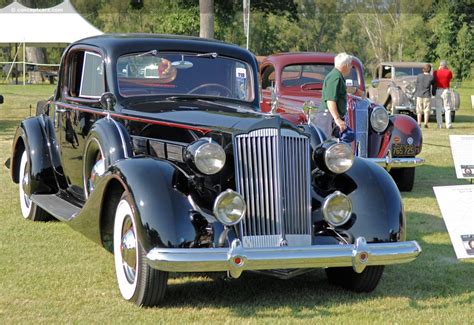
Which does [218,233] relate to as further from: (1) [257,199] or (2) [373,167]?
(2) [373,167]

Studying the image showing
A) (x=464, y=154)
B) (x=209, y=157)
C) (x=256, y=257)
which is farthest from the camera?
(x=464, y=154)

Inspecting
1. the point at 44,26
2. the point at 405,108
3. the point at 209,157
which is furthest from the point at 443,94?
the point at 44,26

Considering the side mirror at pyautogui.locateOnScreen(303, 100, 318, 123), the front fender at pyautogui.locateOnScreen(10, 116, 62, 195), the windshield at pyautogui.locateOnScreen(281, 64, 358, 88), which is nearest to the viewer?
the front fender at pyautogui.locateOnScreen(10, 116, 62, 195)

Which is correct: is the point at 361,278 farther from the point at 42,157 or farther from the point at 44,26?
the point at 44,26

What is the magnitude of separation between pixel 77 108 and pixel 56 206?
864mm

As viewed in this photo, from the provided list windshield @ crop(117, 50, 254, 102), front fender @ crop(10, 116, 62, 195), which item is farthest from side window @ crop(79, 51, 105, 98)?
front fender @ crop(10, 116, 62, 195)

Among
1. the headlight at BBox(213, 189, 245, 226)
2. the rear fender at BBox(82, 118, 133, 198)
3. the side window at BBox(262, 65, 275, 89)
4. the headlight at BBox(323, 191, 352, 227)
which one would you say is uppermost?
the rear fender at BBox(82, 118, 133, 198)

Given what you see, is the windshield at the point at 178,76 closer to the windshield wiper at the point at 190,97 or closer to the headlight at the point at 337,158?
the windshield wiper at the point at 190,97

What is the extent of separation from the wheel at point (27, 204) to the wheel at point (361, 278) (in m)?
3.39

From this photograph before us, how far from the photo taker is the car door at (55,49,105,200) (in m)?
6.65

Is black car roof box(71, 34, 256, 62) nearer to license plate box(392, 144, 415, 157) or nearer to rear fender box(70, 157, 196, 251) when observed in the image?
rear fender box(70, 157, 196, 251)

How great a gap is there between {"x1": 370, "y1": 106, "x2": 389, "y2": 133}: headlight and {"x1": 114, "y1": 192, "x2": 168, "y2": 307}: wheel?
567 centimetres

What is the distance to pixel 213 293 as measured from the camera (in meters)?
5.33

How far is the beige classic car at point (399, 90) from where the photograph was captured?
21.5 metres
